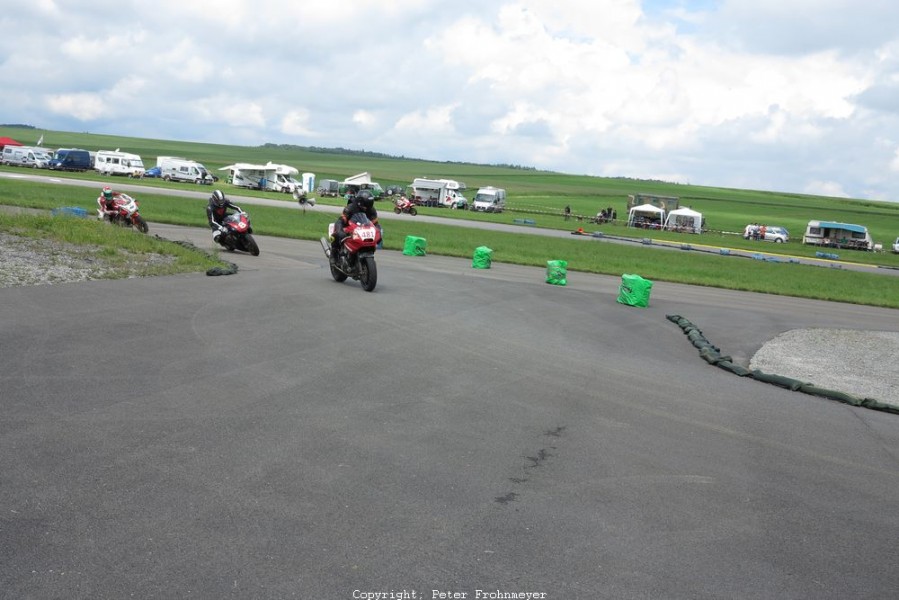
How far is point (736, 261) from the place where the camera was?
40250 mm

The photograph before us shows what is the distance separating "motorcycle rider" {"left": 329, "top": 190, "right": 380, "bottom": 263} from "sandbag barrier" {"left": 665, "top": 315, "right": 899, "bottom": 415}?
22.5ft

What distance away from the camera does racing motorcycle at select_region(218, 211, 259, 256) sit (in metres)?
20.5

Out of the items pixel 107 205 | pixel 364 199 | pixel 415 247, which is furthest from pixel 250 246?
pixel 415 247

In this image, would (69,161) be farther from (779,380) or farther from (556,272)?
(779,380)

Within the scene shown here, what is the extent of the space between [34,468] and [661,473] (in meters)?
4.43

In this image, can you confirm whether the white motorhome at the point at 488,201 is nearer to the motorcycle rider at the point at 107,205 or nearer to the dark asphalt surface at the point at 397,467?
the motorcycle rider at the point at 107,205

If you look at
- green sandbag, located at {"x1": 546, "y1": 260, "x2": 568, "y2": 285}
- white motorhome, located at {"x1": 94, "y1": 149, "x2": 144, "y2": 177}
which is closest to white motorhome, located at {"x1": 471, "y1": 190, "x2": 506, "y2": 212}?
white motorhome, located at {"x1": 94, "y1": 149, "x2": 144, "y2": 177}

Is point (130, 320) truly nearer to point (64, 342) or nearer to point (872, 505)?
point (64, 342)

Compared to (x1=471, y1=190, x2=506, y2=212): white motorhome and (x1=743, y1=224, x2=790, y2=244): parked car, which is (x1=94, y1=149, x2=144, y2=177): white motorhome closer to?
(x1=471, y1=190, x2=506, y2=212): white motorhome

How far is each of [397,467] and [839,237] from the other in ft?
243

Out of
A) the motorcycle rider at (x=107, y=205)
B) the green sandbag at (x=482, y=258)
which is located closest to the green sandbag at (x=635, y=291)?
the green sandbag at (x=482, y=258)

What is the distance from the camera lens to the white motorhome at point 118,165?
77.6 meters

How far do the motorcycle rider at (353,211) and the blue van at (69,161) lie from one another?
72001 mm

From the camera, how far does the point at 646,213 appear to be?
74.3 meters
